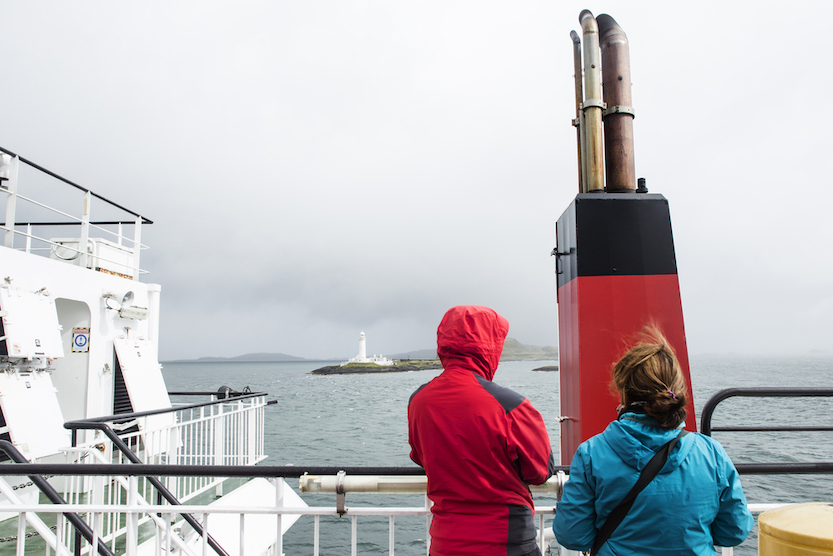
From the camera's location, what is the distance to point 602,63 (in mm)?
3654

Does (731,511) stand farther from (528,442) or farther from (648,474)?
(528,442)

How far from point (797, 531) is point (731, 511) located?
0.35m

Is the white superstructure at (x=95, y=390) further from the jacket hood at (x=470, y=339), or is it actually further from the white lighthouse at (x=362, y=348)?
the white lighthouse at (x=362, y=348)

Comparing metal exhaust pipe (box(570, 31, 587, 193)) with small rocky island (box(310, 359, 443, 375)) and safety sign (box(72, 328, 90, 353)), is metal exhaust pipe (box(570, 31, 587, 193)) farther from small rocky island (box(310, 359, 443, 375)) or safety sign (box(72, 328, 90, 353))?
small rocky island (box(310, 359, 443, 375))

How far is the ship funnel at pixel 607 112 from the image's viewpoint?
3506 mm

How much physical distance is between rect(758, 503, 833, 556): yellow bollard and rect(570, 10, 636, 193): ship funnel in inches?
86.5

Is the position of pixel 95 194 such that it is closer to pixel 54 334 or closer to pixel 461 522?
pixel 54 334

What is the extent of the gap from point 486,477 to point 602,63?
125 inches

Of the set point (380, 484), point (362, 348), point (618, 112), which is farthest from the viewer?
point (362, 348)

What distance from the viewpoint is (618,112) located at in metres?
3.52

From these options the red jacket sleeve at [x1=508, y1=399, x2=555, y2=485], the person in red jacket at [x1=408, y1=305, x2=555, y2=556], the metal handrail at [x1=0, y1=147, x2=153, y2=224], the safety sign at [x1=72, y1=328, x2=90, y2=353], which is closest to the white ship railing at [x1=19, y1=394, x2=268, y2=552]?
the safety sign at [x1=72, y1=328, x2=90, y2=353]

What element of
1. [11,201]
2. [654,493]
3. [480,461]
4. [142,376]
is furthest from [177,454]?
[654,493]

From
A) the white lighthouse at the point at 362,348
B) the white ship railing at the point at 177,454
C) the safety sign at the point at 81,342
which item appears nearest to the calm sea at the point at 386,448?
the white ship railing at the point at 177,454

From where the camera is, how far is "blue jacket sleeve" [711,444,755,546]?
63.4 inches
